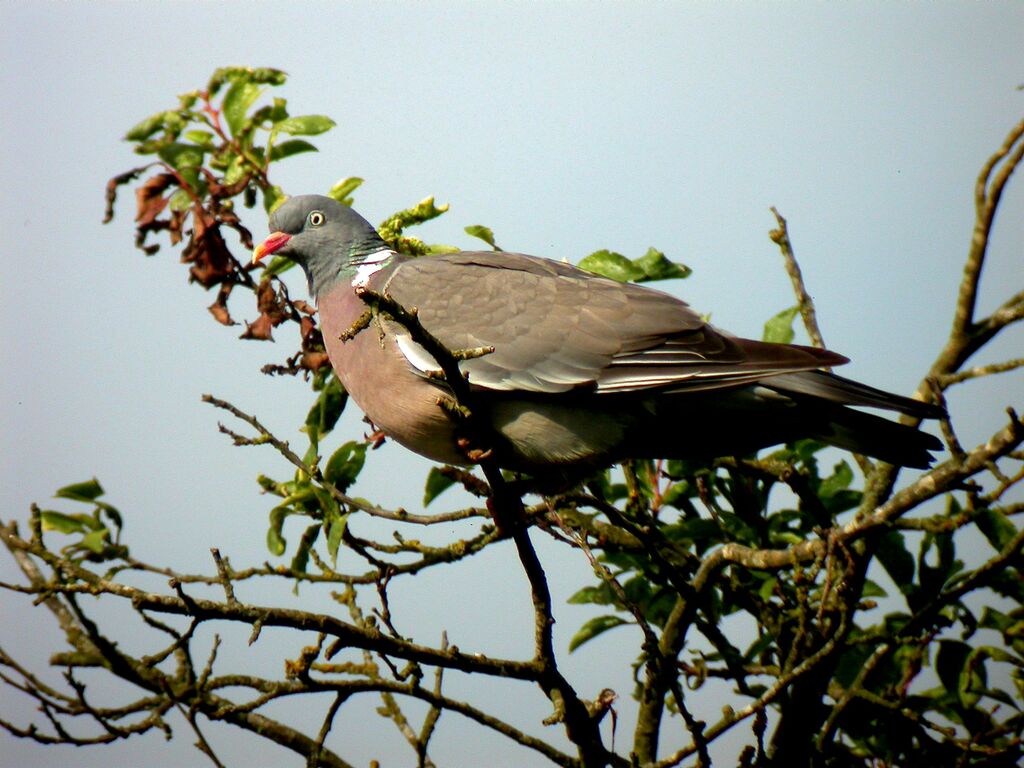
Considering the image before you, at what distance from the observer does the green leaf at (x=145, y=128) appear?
12.3 ft

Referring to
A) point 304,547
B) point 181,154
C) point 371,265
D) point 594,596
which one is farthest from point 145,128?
point 594,596

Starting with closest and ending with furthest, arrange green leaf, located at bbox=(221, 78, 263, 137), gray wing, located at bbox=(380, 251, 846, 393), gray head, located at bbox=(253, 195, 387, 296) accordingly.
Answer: gray wing, located at bbox=(380, 251, 846, 393) < green leaf, located at bbox=(221, 78, 263, 137) < gray head, located at bbox=(253, 195, 387, 296)

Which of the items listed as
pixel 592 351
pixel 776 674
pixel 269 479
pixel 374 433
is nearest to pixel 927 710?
pixel 776 674

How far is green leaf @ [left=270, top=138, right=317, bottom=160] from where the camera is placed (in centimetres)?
380

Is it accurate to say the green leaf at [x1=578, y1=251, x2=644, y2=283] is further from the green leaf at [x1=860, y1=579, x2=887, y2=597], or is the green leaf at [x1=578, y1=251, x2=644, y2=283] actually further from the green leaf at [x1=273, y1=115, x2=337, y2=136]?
the green leaf at [x1=860, y1=579, x2=887, y2=597]

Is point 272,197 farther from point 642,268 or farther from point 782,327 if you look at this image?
point 782,327

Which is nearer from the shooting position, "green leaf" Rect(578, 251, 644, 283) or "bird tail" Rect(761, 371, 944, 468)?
"bird tail" Rect(761, 371, 944, 468)

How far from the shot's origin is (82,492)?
3602mm

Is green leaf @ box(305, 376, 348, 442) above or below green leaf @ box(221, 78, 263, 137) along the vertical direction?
below

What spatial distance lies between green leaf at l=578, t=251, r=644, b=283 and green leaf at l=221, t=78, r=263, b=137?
4.56 ft

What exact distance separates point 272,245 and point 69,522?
4.28 feet

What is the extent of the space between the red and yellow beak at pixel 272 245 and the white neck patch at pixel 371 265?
0.32 m

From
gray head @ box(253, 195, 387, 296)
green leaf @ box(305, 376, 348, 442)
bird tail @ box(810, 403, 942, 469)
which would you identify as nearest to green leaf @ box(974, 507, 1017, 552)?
bird tail @ box(810, 403, 942, 469)

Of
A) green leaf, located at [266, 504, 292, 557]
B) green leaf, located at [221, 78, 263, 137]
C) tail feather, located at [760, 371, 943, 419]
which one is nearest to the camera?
tail feather, located at [760, 371, 943, 419]
